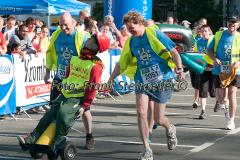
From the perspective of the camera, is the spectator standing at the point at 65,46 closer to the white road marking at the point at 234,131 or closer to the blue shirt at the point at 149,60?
the blue shirt at the point at 149,60

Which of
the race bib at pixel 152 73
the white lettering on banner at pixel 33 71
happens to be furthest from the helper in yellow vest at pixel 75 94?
the white lettering on banner at pixel 33 71

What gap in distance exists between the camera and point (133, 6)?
1806 centimetres

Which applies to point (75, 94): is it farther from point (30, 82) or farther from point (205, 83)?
point (205, 83)

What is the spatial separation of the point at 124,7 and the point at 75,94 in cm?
1037

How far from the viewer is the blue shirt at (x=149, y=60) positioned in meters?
8.10

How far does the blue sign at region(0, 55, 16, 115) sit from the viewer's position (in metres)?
11.5

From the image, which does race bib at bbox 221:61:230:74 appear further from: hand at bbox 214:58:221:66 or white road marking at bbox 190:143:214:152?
white road marking at bbox 190:143:214:152

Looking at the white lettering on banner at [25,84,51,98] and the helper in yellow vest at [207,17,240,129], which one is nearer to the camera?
the helper in yellow vest at [207,17,240,129]

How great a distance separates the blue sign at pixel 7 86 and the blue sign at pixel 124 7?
6778 mm

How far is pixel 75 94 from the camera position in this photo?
7.96 m

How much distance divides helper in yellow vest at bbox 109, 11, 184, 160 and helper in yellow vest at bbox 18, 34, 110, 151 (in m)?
0.44

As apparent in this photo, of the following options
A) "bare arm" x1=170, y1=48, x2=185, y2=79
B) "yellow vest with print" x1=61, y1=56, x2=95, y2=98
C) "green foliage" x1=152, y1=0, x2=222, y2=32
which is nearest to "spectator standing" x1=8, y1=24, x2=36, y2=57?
"yellow vest with print" x1=61, y1=56, x2=95, y2=98

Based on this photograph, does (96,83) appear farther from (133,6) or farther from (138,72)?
(133,6)

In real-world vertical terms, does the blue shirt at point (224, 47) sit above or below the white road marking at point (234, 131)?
above
